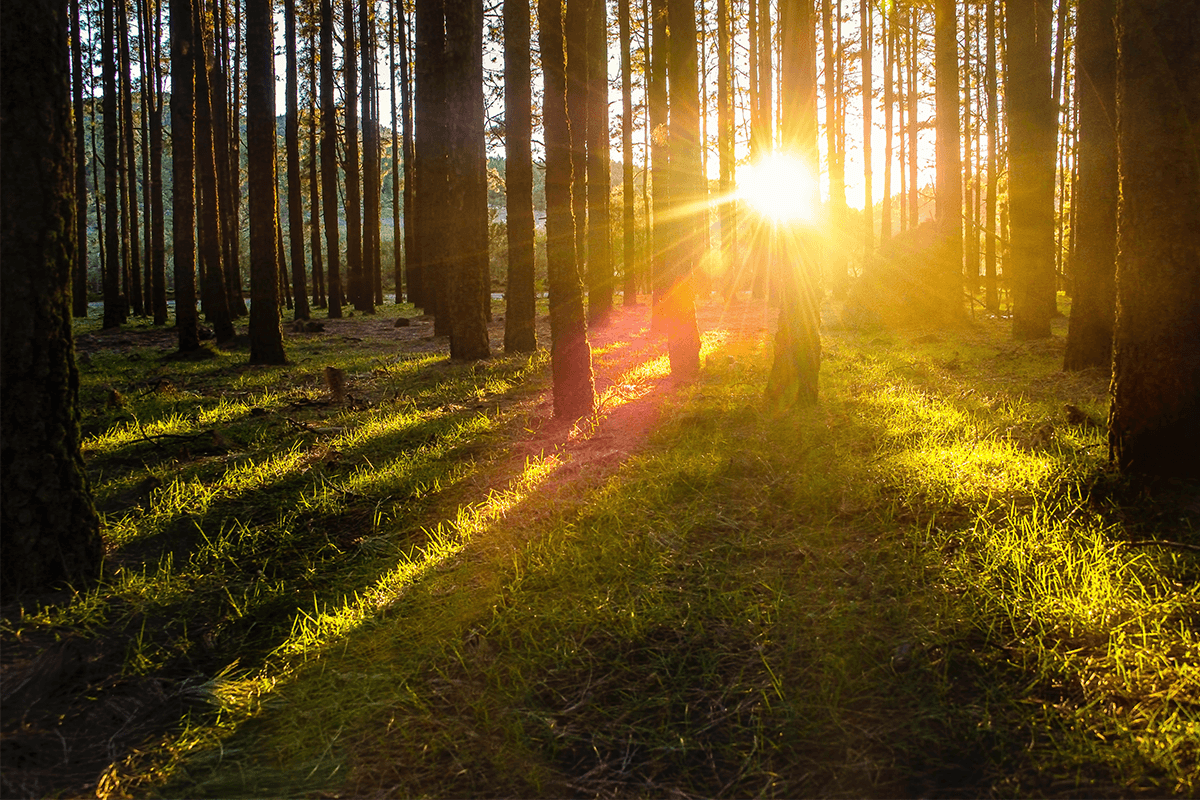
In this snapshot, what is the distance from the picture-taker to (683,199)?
9.07m

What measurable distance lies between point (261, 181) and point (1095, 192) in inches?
443

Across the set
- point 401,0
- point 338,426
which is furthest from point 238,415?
point 401,0

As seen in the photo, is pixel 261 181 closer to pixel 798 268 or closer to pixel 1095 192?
pixel 798 268

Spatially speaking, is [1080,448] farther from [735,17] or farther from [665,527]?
[735,17]

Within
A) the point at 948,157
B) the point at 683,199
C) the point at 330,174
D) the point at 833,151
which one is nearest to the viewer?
the point at 683,199

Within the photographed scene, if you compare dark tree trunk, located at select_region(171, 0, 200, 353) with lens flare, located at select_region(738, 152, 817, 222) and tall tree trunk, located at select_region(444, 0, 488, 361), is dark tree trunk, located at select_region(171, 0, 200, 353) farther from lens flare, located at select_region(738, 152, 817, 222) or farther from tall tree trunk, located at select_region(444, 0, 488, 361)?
lens flare, located at select_region(738, 152, 817, 222)

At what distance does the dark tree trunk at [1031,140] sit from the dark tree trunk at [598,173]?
6.30 meters

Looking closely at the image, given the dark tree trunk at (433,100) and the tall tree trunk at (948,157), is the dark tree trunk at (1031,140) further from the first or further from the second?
the dark tree trunk at (433,100)

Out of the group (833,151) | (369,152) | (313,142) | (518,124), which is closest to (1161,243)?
(518,124)

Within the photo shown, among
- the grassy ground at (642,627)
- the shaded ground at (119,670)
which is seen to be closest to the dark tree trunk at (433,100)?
the shaded ground at (119,670)

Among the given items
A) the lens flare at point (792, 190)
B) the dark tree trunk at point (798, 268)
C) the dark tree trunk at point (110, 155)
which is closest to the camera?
the lens flare at point (792, 190)

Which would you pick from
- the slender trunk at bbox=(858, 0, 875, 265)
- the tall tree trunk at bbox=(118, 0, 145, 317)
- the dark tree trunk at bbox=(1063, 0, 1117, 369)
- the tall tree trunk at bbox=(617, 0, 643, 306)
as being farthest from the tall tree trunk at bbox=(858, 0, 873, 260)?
the tall tree trunk at bbox=(118, 0, 145, 317)

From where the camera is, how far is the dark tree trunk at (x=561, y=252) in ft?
21.1

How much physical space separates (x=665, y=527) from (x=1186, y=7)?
3746 millimetres
